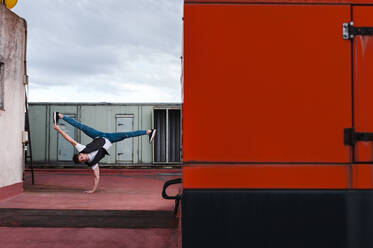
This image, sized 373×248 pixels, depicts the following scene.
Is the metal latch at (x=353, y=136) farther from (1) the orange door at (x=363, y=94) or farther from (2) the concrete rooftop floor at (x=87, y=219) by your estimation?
(2) the concrete rooftop floor at (x=87, y=219)

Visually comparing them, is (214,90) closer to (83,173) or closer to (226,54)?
(226,54)

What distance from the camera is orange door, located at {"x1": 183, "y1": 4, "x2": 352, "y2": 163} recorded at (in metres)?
1.88

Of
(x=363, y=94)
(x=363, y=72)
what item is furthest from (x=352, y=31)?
(x=363, y=94)

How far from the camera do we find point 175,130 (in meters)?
14.3

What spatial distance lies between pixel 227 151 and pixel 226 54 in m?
0.64

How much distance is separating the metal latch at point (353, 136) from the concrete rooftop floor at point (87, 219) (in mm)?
2832

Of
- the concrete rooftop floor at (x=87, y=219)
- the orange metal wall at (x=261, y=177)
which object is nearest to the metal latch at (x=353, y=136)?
the orange metal wall at (x=261, y=177)

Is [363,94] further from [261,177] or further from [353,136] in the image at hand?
[261,177]

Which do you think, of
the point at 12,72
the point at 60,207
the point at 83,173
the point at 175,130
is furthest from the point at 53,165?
the point at 60,207

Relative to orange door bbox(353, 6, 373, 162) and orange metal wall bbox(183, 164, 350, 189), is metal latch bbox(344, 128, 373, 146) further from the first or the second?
orange metal wall bbox(183, 164, 350, 189)

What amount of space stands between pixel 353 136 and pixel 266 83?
0.66m

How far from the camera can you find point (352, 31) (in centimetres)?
189

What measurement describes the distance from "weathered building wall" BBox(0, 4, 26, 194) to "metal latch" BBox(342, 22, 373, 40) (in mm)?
7380

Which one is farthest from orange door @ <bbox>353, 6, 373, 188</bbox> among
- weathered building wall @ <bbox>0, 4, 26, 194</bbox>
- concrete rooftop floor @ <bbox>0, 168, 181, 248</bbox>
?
weathered building wall @ <bbox>0, 4, 26, 194</bbox>
